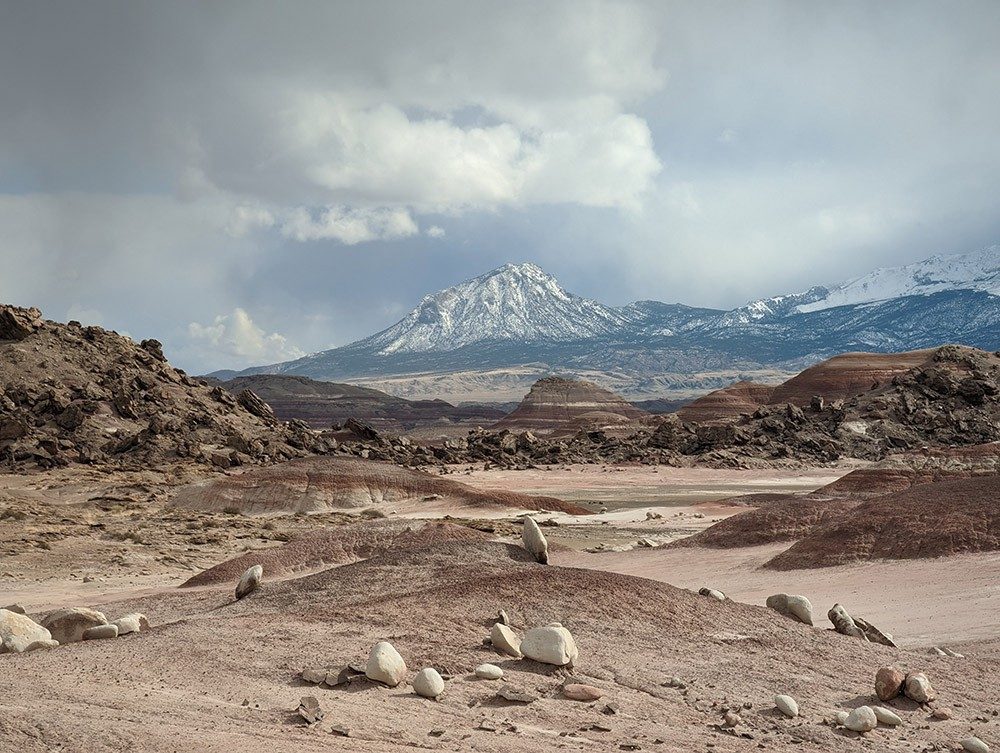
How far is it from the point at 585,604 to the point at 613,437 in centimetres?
7602

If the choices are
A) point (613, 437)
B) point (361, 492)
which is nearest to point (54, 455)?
point (361, 492)

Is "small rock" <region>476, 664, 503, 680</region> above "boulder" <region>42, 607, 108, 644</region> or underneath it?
underneath

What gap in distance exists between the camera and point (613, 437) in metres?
86.9

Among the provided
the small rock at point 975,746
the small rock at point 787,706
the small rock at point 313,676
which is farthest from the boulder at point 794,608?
the small rock at point 313,676

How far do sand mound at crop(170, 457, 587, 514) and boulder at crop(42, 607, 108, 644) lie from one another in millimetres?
24917

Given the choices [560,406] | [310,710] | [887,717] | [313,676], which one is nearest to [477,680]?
[313,676]

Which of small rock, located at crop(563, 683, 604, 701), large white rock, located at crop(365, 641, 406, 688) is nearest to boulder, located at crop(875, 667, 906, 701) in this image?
Result: small rock, located at crop(563, 683, 604, 701)

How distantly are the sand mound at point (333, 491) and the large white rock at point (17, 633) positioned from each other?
84.2 feet

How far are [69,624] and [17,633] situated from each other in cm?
94

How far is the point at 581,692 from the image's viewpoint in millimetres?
8430

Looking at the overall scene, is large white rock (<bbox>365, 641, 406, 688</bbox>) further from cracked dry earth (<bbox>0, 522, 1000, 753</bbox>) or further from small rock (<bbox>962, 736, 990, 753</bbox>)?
small rock (<bbox>962, 736, 990, 753</bbox>)

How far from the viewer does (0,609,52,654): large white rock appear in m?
9.35

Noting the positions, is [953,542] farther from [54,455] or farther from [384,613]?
[54,455]

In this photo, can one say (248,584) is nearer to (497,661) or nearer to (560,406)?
(497,661)
